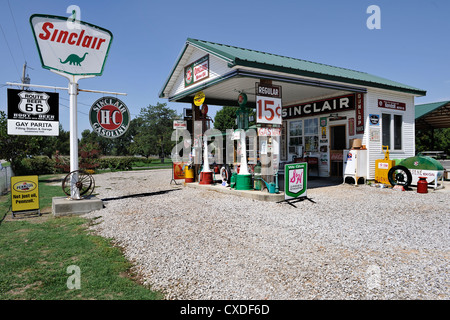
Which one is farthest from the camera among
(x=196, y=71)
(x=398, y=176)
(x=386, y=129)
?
(x=386, y=129)

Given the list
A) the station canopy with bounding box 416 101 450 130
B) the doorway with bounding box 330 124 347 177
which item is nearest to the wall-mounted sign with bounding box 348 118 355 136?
the doorway with bounding box 330 124 347 177

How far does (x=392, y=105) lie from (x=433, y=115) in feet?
27.2

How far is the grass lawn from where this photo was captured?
3369mm

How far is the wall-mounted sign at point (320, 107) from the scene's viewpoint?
1316 centimetres

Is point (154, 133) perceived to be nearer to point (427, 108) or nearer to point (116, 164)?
point (116, 164)

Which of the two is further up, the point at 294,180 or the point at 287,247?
the point at 294,180

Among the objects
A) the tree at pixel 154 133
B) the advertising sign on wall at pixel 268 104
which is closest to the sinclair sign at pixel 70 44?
the advertising sign on wall at pixel 268 104

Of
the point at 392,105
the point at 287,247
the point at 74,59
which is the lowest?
the point at 287,247

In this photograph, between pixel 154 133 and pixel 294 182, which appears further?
pixel 154 133

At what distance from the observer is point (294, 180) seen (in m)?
8.41

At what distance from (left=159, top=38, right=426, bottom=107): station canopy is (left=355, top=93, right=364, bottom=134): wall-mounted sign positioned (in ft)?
1.35

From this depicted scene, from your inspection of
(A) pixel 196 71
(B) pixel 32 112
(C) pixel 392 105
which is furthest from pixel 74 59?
(C) pixel 392 105

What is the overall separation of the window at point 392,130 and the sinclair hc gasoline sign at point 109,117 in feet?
38.6

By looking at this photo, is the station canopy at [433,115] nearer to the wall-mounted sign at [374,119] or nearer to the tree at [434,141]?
the tree at [434,141]
